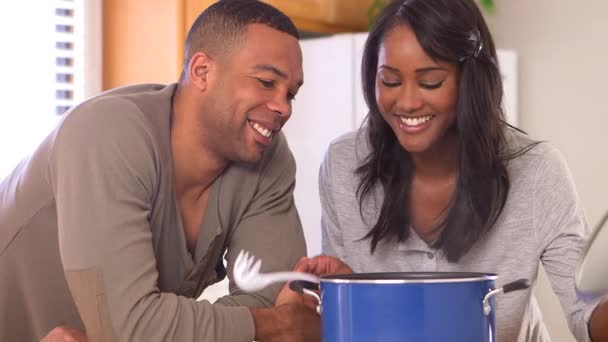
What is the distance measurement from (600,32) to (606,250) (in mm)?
2399

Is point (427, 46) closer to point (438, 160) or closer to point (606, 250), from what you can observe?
point (438, 160)

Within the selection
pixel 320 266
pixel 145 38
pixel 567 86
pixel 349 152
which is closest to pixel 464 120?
pixel 349 152

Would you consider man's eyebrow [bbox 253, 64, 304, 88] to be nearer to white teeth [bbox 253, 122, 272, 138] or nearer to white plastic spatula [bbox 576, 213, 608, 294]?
white teeth [bbox 253, 122, 272, 138]

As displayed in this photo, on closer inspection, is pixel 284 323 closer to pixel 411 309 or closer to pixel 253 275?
pixel 253 275

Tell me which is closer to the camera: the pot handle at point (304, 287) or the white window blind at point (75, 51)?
the pot handle at point (304, 287)

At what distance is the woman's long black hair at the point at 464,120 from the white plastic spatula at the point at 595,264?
1.88ft

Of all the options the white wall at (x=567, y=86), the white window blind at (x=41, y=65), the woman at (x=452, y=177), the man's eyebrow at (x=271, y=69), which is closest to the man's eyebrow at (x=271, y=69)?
the man's eyebrow at (x=271, y=69)

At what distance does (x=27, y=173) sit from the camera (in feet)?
4.95

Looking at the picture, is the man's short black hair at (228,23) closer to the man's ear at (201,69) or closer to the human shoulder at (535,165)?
the man's ear at (201,69)

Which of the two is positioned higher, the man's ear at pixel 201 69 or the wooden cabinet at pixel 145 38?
the wooden cabinet at pixel 145 38

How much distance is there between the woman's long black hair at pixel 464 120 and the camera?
4.97 ft

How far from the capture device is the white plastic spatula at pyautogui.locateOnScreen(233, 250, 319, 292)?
4.01ft

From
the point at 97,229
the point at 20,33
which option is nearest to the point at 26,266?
the point at 97,229

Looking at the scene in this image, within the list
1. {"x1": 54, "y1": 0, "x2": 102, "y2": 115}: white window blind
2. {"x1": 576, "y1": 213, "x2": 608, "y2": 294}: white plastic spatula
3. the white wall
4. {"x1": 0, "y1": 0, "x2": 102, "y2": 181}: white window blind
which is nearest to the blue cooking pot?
{"x1": 576, "y1": 213, "x2": 608, "y2": 294}: white plastic spatula
